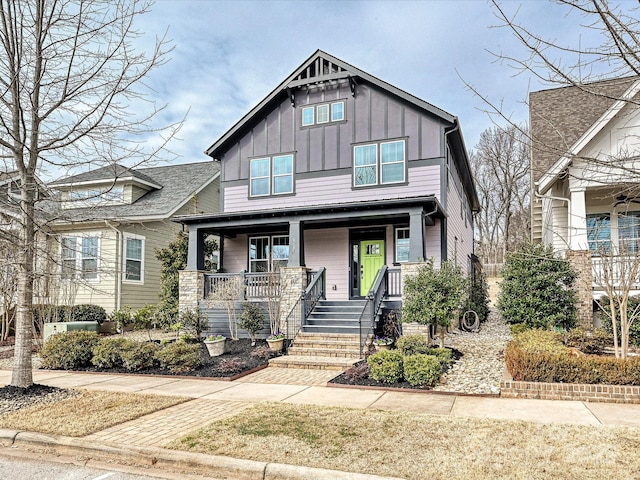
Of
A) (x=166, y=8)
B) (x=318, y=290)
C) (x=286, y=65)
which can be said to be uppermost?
(x=286, y=65)

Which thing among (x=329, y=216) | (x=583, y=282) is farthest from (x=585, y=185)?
(x=329, y=216)

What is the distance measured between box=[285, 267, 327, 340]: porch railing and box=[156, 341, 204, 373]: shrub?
2814mm

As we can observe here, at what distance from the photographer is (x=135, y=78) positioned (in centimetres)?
756

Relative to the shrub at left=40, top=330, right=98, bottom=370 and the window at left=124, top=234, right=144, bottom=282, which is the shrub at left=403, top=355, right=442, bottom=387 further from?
the window at left=124, top=234, right=144, bottom=282

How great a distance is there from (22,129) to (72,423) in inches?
186

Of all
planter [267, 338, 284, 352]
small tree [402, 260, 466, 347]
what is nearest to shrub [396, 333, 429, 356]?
small tree [402, 260, 466, 347]

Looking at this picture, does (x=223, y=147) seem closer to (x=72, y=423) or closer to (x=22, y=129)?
(x=22, y=129)

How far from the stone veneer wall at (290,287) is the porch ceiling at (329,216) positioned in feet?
5.07

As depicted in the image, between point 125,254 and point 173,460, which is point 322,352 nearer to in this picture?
point 173,460

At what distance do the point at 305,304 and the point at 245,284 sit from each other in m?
2.97

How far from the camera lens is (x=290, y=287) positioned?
14219 millimetres

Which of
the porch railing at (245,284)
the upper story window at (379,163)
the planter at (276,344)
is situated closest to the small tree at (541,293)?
the upper story window at (379,163)

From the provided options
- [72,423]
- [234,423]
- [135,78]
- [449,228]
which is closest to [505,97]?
[234,423]

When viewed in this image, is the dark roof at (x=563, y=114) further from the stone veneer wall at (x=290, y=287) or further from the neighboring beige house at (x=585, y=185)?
the stone veneer wall at (x=290, y=287)
